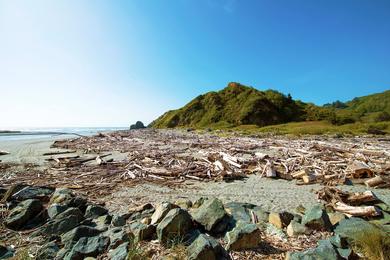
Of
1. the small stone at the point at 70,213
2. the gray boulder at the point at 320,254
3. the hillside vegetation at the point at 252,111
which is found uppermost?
the hillside vegetation at the point at 252,111

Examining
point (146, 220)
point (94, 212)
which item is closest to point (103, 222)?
point (94, 212)

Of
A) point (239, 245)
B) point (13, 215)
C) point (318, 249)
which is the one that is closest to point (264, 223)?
point (239, 245)

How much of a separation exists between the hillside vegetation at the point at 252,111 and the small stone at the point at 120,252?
52.9 m

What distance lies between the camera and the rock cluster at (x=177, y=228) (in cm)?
391

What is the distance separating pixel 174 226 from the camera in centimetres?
449

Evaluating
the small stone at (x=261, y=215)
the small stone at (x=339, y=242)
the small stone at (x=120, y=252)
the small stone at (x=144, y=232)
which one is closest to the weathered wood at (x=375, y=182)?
the small stone at (x=261, y=215)

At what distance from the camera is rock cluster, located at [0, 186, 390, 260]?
3914 mm

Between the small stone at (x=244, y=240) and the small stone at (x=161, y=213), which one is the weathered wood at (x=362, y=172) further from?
the small stone at (x=161, y=213)

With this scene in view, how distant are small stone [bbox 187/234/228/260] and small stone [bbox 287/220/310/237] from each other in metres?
1.48

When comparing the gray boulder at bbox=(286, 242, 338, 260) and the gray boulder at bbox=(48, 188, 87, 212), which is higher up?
the gray boulder at bbox=(286, 242, 338, 260)

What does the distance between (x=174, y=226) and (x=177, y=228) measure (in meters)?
0.07

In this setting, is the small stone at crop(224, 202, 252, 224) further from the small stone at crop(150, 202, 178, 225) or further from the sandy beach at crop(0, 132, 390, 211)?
the small stone at crop(150, 202, 178, 225)

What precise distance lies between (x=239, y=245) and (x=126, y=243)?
1.97 m

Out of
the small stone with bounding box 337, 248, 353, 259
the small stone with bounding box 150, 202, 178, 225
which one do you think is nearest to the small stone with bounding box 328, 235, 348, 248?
the small stone with bounding box 337, 248, 353, 259
